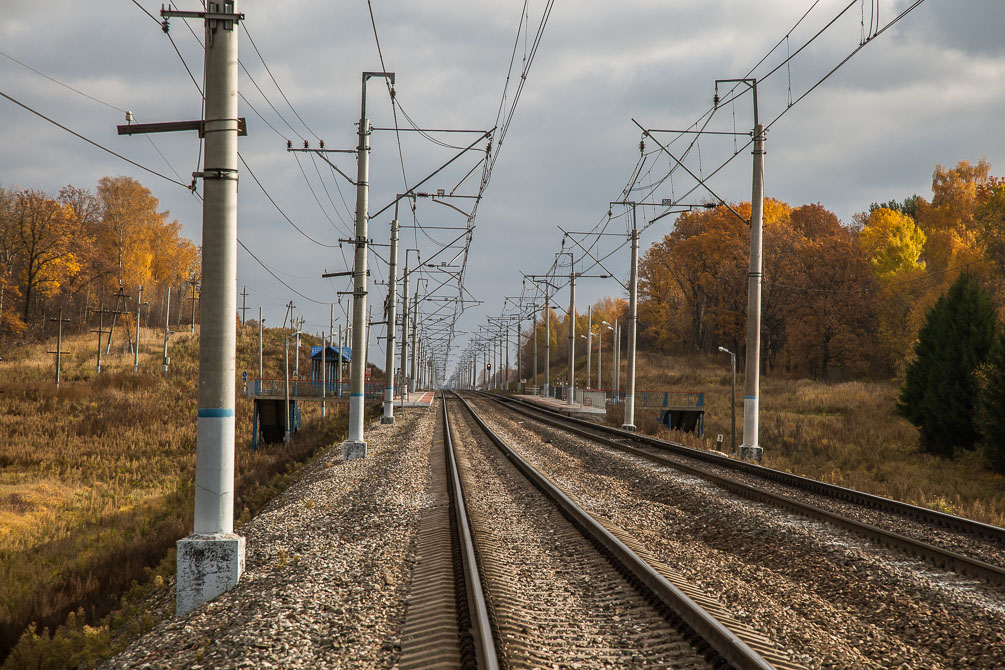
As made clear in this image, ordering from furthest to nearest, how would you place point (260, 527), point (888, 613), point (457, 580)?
point (260, 527), point (457, 580), point (888, 613)

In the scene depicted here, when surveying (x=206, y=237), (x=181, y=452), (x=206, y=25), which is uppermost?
(x=206, y=25)

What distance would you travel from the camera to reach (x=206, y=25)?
789 centimetres

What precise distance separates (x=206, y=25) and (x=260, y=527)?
6878mm

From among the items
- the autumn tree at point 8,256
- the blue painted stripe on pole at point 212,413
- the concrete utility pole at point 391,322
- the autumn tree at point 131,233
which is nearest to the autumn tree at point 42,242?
the autumn tree at point 8,256

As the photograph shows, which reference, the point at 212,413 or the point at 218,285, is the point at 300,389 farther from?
the point at 218,285

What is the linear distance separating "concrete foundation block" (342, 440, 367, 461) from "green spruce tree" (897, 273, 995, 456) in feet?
74.3

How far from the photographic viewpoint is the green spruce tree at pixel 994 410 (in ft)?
76.7

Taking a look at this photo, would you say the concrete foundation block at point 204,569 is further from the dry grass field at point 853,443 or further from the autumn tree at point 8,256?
the autumn tree at point 8,256

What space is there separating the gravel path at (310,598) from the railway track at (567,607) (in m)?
0.31

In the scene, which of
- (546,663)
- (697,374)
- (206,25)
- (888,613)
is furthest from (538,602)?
(697,374)

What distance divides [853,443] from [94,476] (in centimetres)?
3165

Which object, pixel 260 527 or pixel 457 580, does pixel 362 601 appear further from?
pixel 260 527

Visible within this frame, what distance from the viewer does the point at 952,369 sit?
29.6 metres

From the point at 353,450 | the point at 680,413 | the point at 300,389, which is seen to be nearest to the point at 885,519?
the point at 353,450
